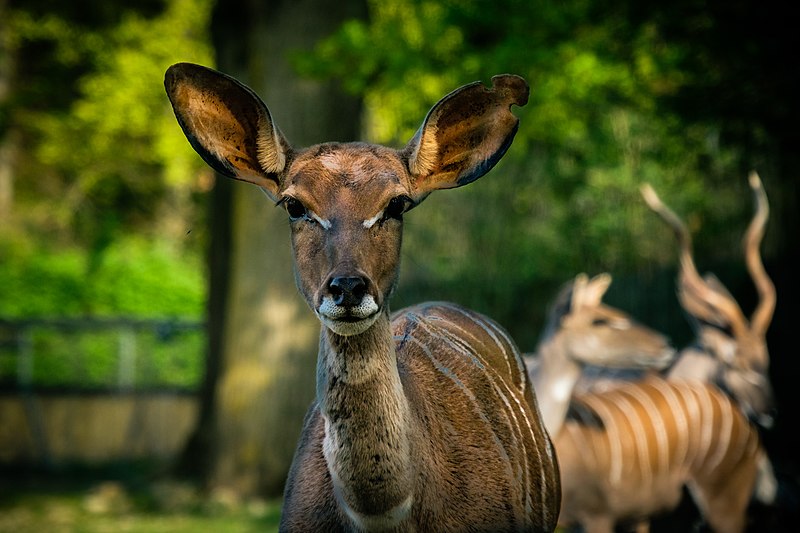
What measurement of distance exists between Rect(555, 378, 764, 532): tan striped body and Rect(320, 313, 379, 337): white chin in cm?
332

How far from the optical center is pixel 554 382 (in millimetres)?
6273

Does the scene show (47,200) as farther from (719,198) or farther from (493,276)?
(719,198)

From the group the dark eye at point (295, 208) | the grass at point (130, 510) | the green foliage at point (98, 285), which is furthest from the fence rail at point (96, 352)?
the dark eye at point (295, 208)

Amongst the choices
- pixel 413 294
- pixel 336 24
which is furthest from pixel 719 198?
pixel 336 24

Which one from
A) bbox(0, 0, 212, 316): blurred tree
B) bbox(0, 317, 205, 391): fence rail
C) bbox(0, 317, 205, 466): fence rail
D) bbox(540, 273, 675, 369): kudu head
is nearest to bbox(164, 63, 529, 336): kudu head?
bbox(540, 273, 675, 369): kudu head

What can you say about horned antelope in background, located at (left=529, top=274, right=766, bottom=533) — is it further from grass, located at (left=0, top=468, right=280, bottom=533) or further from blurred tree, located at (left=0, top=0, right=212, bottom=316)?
blurred tree, located at (left=0, top=0, right=212, bottom=316)

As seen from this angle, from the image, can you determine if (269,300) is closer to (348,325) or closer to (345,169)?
(345,169)

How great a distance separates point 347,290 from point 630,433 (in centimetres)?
386

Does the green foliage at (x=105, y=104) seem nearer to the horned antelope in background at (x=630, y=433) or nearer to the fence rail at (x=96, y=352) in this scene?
the fence rail at (x=96, y=352)

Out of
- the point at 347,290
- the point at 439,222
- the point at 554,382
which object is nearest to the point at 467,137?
the point at 347,290

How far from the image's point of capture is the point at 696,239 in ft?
31.4

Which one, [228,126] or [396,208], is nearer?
[396,208]

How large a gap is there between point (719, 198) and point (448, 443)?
22.3 feet

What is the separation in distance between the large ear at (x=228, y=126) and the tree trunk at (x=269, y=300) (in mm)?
5873
